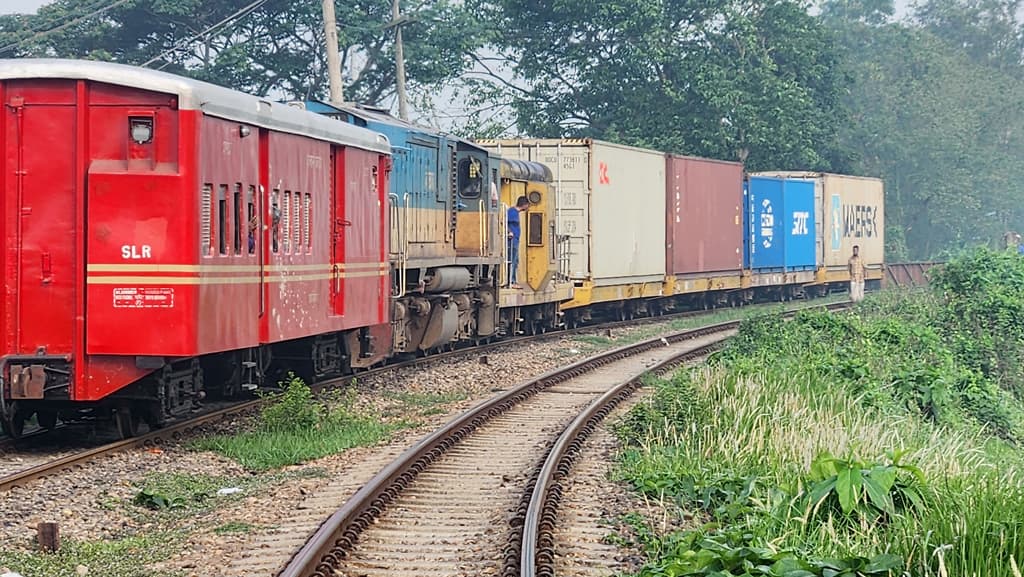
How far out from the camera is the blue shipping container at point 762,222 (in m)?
36.7

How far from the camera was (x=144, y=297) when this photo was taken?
1126 centimetres

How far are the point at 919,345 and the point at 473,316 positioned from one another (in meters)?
7.34

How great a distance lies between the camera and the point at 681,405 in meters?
13.6

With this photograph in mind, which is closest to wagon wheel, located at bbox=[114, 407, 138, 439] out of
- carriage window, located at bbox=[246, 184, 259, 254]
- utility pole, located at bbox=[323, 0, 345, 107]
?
carriage window, located at bbox=[246, 184, 259, 254]

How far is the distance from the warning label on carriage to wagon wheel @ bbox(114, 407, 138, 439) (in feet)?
4.36

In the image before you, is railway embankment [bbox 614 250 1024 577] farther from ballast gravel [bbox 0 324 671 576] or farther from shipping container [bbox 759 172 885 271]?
shipping container [bbox 759 172 885 271]

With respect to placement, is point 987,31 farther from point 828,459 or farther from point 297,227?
point 828,459

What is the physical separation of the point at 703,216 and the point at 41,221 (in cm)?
2354

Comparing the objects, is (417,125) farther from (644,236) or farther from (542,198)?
(644,236)

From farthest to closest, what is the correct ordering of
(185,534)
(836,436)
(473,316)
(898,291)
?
1. (898,291)
2. (473,316)
3. (836,436)
4. (185,534)

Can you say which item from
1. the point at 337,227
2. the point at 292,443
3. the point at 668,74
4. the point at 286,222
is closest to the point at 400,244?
the point at 337,227

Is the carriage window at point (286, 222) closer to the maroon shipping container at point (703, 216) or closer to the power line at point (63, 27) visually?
the maroon shipping container at point (703, 216)

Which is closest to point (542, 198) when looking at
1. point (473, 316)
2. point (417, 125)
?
point (473, 316)

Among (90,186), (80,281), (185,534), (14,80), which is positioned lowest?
(185,534)
